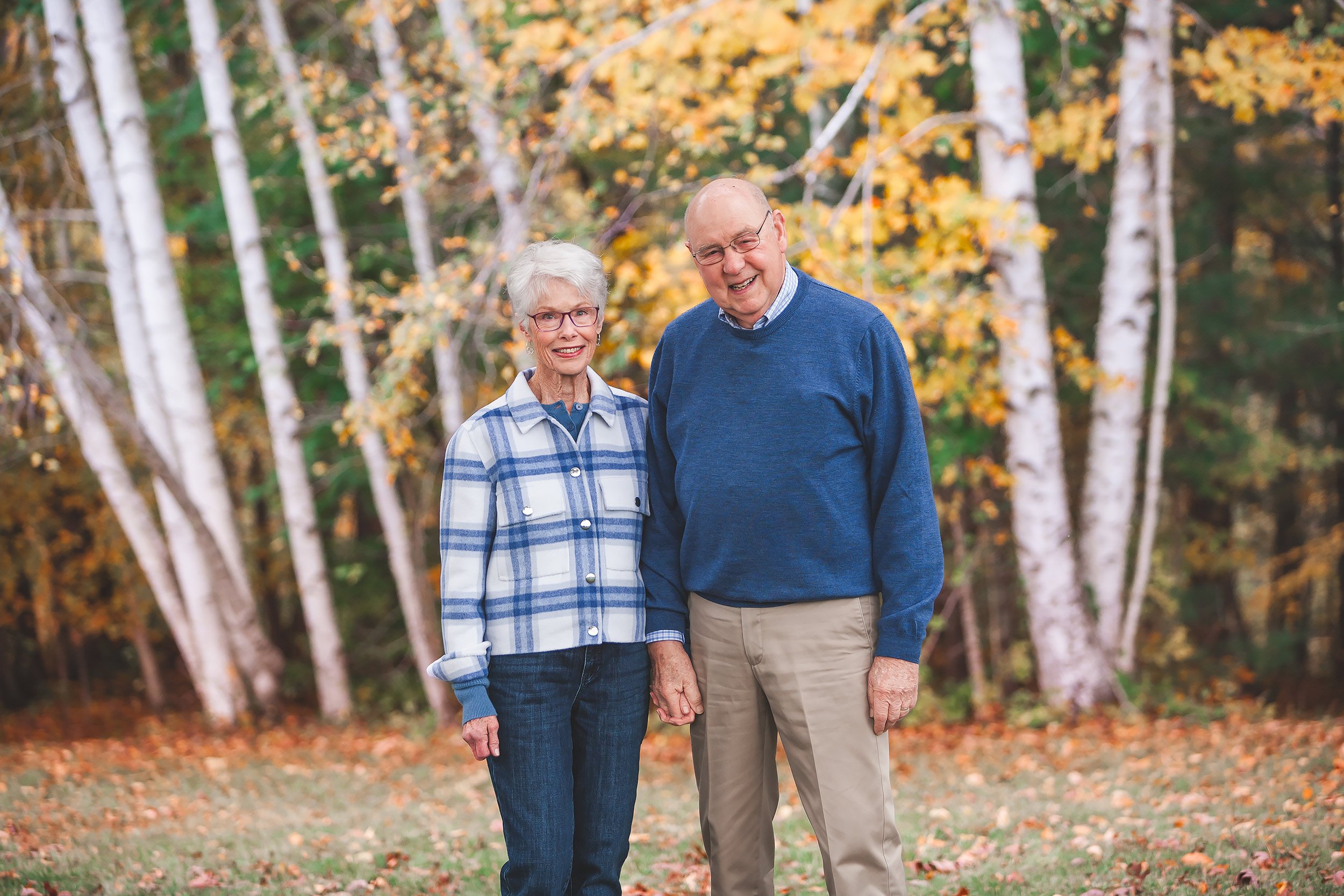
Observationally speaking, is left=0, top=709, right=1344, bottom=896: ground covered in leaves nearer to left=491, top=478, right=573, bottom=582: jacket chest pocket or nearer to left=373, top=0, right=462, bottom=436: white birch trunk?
left=491, top=478, right=573, bottom=582: jacket chest pocket

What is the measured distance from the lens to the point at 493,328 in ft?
29.6

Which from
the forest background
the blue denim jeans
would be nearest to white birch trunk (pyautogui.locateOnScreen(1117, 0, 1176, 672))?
the forest background

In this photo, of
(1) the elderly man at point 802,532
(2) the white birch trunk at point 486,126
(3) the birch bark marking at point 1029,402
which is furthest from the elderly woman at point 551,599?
(3) the birch bark marking at point 1029,402

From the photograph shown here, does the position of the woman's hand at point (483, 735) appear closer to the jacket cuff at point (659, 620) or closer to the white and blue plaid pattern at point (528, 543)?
the white and blue plaid pattern at point (528, 543)

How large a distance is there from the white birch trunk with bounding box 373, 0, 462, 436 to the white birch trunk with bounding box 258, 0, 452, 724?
644 mm

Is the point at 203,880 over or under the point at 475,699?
under

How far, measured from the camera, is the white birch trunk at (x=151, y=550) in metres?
8.31

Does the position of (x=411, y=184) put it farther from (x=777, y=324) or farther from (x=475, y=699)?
(x=475, y=699)

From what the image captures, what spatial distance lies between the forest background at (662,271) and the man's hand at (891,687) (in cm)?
350

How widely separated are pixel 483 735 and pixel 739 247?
1304mm

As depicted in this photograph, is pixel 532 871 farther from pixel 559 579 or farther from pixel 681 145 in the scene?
pixel 681 145

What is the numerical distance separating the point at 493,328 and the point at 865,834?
721 cm

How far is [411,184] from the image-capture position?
21.9 ft

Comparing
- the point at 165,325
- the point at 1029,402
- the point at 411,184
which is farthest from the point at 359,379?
the point at 1029,402
